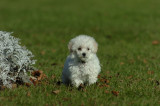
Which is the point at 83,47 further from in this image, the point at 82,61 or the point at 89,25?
the point at 89,25

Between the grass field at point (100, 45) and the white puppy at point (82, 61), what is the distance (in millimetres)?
263

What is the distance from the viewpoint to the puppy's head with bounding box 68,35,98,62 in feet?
24.1

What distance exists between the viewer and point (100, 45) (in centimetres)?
1636

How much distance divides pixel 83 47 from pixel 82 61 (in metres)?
0.35

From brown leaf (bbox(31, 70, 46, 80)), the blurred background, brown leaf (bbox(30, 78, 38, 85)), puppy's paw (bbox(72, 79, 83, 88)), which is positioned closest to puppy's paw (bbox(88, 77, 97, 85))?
puppy's paw (bbox(72, 79, 83, 88))

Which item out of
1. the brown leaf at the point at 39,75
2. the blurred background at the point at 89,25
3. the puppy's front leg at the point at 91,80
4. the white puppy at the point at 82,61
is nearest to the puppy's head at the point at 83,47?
the white puppy at the point at 82,61

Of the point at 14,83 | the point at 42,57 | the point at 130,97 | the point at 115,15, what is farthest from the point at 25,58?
the point at 115,15

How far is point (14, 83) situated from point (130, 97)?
8.64ft

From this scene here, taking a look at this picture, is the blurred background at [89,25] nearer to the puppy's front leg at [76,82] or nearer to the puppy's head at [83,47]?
the puppy's front leg at [76,82]

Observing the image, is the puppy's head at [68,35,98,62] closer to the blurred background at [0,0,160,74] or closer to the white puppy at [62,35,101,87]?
the white puppy at [62,35,101,87]

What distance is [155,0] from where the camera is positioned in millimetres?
32719

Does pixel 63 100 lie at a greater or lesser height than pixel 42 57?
lesser

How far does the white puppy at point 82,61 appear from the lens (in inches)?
291

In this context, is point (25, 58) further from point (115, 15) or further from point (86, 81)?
point (115, 15)
